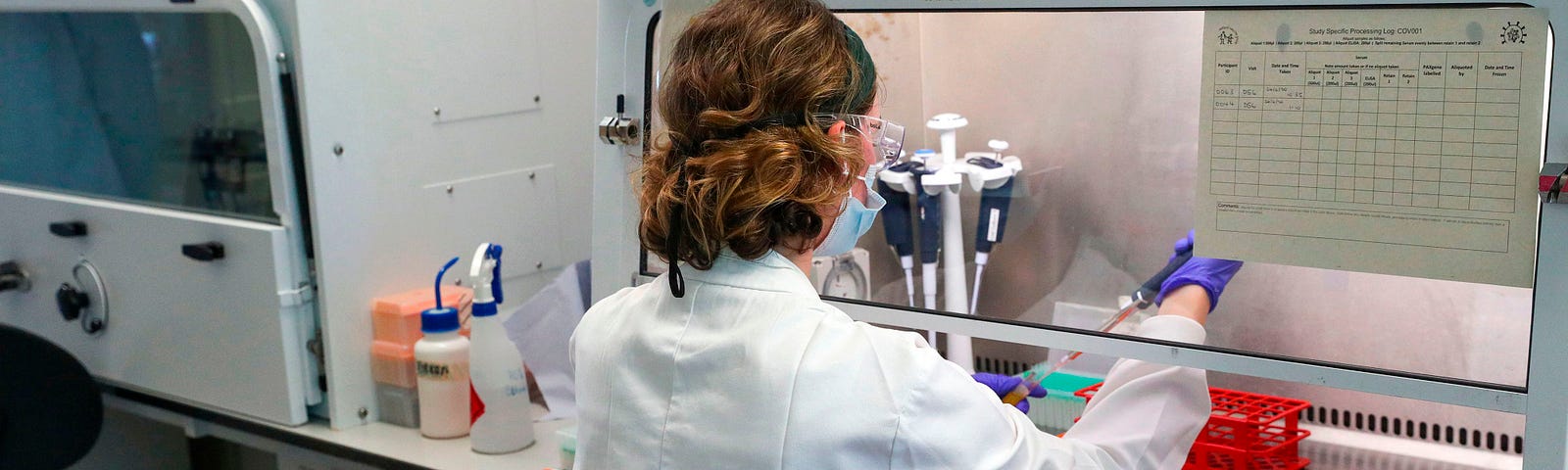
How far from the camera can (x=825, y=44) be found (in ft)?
3.17

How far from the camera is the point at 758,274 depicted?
3.19ft

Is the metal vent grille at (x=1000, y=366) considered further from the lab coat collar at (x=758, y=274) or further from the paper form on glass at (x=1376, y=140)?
the lab coat collar at (x=758, y=274)

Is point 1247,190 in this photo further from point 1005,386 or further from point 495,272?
point 495,272

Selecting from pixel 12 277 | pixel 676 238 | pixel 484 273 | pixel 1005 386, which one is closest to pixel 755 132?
pixel 676 238

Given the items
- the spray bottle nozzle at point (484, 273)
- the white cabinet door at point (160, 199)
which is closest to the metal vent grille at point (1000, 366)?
the spray bottle nozzle at point (484, 273)

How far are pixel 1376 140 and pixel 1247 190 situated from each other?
0.12 meters

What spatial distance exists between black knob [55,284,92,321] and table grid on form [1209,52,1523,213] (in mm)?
1871

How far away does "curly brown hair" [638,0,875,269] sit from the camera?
0.93 metres

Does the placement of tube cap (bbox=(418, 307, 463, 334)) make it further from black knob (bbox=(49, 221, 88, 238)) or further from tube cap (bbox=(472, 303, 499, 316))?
black knob (bbox=(49, 221, 88, 238))

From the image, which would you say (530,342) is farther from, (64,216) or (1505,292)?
(1505,292)

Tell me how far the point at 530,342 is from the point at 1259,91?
1.25 m

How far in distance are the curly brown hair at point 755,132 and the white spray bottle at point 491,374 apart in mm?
843

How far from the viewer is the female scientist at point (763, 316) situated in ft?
2.97

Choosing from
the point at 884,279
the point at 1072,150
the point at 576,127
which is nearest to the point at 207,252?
the point at 576,127
